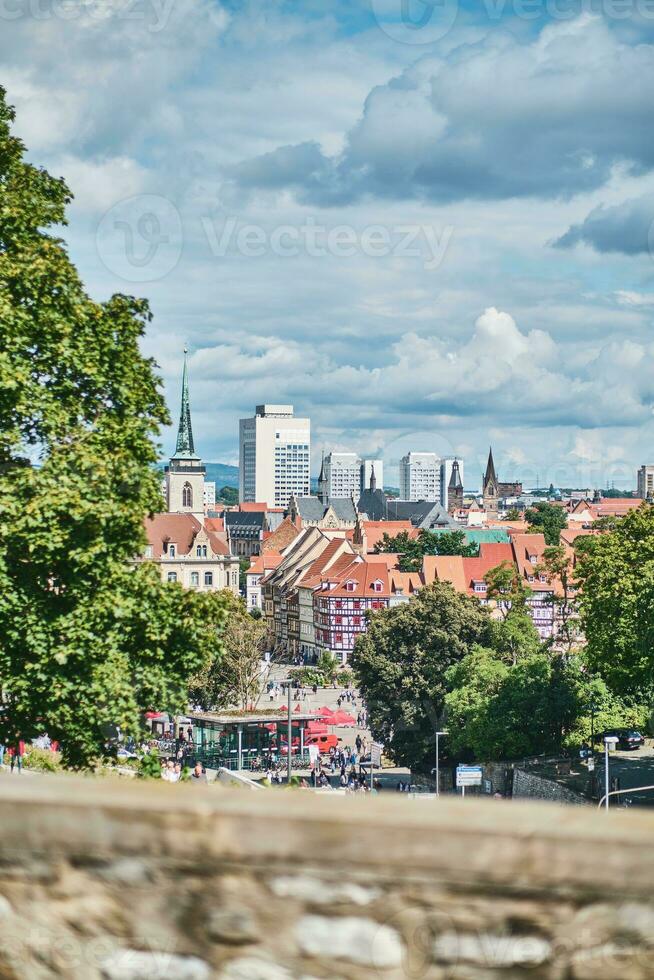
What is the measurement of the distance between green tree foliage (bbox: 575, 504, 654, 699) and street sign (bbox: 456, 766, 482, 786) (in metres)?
6.42

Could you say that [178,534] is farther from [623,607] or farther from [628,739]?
[623,607]

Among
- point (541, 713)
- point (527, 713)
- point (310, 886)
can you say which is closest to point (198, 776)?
point (527, 713)

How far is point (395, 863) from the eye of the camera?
5.02 metres

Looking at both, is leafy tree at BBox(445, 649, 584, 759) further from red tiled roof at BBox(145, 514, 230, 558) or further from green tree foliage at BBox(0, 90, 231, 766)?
red tiled roof at BBox(145, 514, 230, 558)

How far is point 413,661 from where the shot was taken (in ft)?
206

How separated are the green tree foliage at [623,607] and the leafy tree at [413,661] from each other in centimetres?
1070

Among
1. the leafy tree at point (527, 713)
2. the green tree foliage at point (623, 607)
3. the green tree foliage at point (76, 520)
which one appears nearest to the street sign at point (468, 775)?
the leafy tree at point (527, 713)

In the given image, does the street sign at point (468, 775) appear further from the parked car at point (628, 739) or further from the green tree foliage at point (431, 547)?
the green tree foliage at point (431, 547)

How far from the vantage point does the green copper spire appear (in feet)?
452

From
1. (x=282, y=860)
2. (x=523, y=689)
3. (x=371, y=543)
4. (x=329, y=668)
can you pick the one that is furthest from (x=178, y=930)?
(x=371, y=543)

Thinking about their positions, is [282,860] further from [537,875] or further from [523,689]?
[523,689]

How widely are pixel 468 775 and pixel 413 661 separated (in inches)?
548

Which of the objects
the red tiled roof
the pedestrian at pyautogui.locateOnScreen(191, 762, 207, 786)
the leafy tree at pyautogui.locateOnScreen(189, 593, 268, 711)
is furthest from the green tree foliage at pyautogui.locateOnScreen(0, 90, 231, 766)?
the red tiled roof

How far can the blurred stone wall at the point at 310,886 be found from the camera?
16.1 feet
